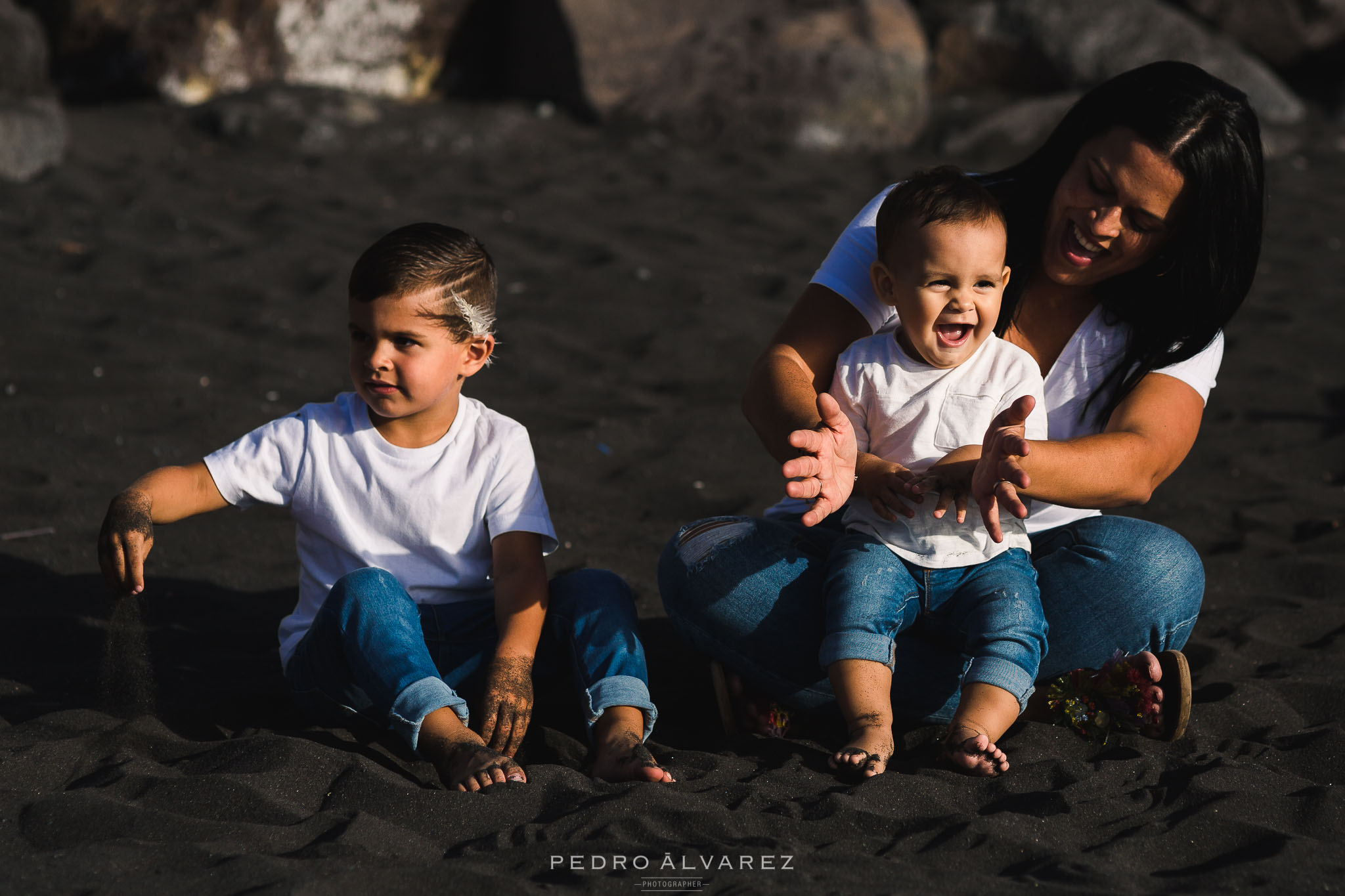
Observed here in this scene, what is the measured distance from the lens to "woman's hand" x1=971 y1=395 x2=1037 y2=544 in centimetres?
222

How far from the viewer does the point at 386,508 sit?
8.24 ft

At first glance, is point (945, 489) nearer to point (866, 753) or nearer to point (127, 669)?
point (866, 753)

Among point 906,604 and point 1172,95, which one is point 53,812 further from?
point 1172,95

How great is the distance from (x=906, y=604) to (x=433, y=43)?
6590 millimetres

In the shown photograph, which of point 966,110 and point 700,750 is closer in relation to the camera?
point 700,750

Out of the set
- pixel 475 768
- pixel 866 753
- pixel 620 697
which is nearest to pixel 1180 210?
pixel 866 753

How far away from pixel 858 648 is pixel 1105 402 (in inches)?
32.0

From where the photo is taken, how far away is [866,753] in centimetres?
226

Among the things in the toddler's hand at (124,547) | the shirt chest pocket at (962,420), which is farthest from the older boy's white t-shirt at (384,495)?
the shirt chest pocket at (962,420)

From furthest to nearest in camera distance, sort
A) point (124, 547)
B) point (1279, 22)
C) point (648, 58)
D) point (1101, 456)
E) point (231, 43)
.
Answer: point (1279, 22) → point (648, 58) → point (231, 43) → point (1101, 456) → point (124, 547)

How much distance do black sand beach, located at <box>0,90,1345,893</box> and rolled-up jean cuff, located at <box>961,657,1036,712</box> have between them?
14 centimetres

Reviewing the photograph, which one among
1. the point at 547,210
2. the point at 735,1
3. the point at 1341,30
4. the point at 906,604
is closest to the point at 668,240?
the point at 547,210

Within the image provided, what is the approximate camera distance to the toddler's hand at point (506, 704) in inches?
93.0

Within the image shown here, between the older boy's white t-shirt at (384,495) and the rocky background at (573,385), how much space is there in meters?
0.34
